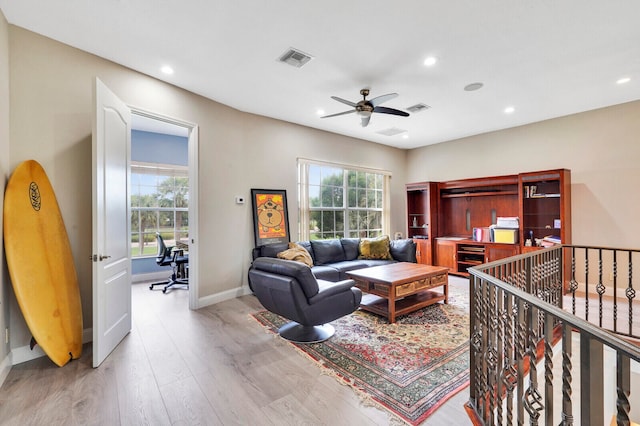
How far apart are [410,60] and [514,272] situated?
237 cm

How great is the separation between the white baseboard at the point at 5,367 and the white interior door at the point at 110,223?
61 cm

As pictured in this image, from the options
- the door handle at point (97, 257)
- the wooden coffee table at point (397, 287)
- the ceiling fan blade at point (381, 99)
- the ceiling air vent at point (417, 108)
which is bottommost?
the wooden coffee table at point (397, 287)

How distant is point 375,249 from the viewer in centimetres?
550

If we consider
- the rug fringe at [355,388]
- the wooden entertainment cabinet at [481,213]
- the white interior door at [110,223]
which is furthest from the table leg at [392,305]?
the wooden entertainment cabinet at [481,213]

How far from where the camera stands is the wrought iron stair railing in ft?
3.42

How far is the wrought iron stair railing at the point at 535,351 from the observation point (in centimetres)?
104

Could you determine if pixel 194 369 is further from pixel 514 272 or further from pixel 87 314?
pixel 514 272

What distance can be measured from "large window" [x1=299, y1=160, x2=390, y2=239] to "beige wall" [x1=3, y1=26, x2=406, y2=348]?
0.23 meters

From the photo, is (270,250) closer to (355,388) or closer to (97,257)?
(97,257)

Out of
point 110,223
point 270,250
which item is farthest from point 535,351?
point 270,250

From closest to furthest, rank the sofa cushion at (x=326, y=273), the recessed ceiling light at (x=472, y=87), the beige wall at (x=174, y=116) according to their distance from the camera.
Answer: the beige wall at (x=174, y=116) → the recessed ceiling light at (x=472, y=87) → the sofa cushion at (x=326, y=273)

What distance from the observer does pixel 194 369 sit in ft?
8.27

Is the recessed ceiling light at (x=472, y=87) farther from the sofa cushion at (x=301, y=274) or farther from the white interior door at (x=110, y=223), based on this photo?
the white interior door at (x=110, y=223)

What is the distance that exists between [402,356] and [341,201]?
397 centimetres
